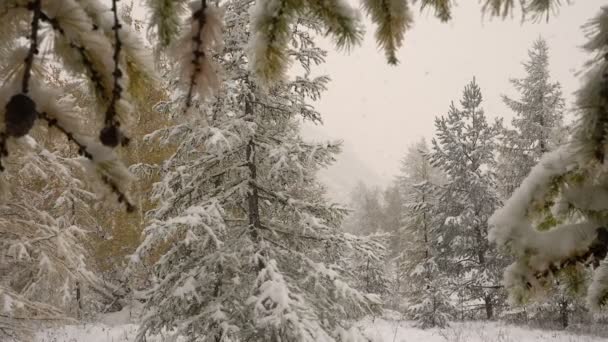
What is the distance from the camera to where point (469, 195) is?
53.3ft

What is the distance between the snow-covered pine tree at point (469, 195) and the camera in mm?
15867

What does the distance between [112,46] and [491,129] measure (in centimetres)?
1726

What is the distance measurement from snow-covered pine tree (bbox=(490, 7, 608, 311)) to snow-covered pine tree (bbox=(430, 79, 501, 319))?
15269 mm

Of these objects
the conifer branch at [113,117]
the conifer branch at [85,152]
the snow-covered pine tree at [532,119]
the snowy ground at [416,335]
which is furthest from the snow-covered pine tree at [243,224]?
the snow-covered pine tree at [532,119]

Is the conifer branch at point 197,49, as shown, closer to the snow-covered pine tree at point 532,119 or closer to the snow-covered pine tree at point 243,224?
the snow-covered pine tree at point 243,224

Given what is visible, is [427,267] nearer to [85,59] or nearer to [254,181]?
[254,181]

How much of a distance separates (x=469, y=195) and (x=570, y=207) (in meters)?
15.7

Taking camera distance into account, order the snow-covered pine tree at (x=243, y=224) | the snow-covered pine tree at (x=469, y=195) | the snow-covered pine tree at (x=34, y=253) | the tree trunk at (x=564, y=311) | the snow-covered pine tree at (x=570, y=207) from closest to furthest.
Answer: the snow-covered pine tree at (x=570, y=207) → the snow-covered pine tree at (x=34, y=253) → the snow-covered pine tree at (x=243, y=224) → the tree trunk at (x=564, y=311) → the snow-covered pine tree at (x=469, y=195)

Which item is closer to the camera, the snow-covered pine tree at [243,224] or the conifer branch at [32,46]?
the conifer branch at [32,46]

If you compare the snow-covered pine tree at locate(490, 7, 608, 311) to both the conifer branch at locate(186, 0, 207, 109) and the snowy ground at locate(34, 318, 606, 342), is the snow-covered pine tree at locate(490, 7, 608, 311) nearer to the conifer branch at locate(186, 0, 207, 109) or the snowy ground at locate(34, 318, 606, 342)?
the conifer branch at locate(186, 0, 207, 109)

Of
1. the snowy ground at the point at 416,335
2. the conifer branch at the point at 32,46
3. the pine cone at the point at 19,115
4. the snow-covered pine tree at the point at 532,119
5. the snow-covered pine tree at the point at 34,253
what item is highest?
the snow-covered pine tree at the point at 532,119

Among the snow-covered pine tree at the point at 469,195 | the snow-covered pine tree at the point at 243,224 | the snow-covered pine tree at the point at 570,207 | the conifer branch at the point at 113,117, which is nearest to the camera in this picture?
the conifer branch at the point at 113,117

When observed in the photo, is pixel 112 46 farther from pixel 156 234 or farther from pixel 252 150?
pixel 252 150

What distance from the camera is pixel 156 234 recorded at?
20.2 ft
